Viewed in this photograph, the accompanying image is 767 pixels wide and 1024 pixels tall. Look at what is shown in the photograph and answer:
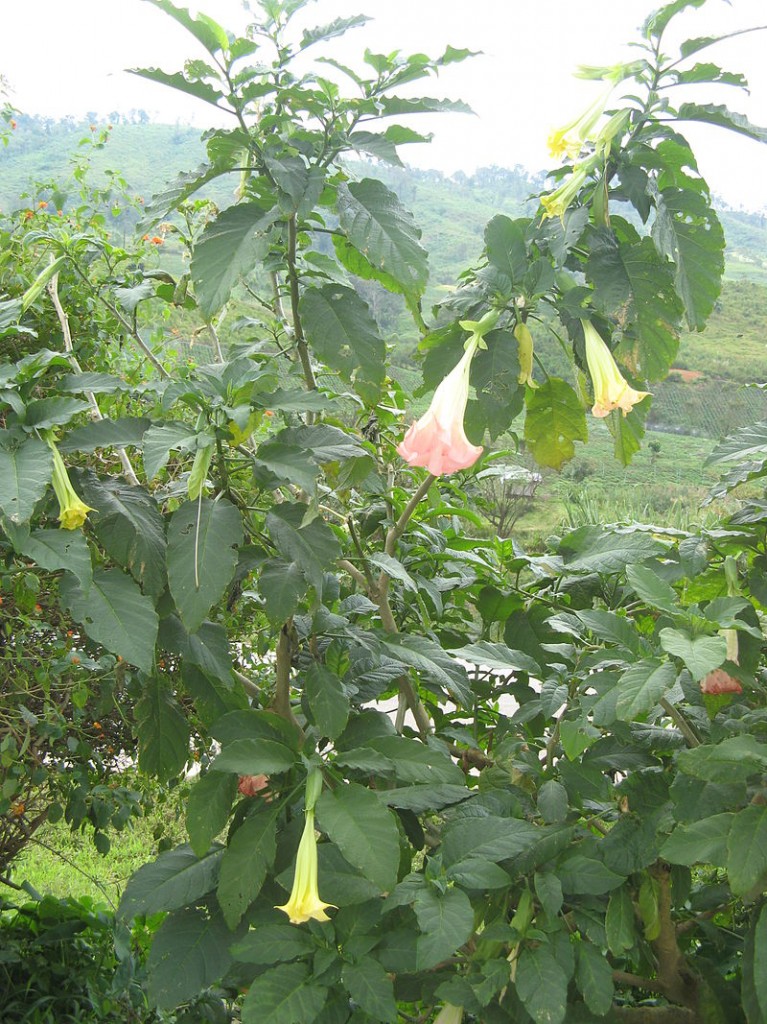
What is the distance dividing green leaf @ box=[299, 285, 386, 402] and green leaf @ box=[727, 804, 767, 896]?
57cm

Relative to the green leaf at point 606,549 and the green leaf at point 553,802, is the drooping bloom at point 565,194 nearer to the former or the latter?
the green leaf at point 606,549

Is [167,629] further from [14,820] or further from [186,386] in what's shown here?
[14,820]

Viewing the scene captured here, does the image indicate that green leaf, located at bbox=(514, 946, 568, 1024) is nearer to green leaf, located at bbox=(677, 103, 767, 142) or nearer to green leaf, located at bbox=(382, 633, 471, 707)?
green leaf, located at bbox=(382, 633, 471, 707)

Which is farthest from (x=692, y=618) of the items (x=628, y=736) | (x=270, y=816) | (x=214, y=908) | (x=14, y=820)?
(x=14, y=820)

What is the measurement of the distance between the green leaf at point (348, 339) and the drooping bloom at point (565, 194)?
24 centimetres

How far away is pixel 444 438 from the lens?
2.70 feet

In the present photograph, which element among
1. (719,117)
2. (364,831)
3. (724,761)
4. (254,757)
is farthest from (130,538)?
(719,117)

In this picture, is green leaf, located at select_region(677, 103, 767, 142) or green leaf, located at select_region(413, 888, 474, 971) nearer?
green leaf, located at select_region(413, 888, 474, 971)

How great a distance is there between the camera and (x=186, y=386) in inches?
37.2

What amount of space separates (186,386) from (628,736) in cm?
58

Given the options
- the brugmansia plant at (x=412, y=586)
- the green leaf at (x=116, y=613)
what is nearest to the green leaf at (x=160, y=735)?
the brugmansia plant at (x=412, y=586)

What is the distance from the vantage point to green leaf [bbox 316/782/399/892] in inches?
31.5

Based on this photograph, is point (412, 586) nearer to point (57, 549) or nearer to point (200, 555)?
point (200, 555)

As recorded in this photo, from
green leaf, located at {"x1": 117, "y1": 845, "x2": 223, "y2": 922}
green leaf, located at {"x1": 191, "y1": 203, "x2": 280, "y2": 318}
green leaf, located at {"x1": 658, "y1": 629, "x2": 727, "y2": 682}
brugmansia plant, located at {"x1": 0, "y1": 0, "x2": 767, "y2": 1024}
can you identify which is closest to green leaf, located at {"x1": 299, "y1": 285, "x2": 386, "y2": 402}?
brugmansia plant, located at {"x1": 0, "y1": 0, "x2": 767, "y2": 1024}
